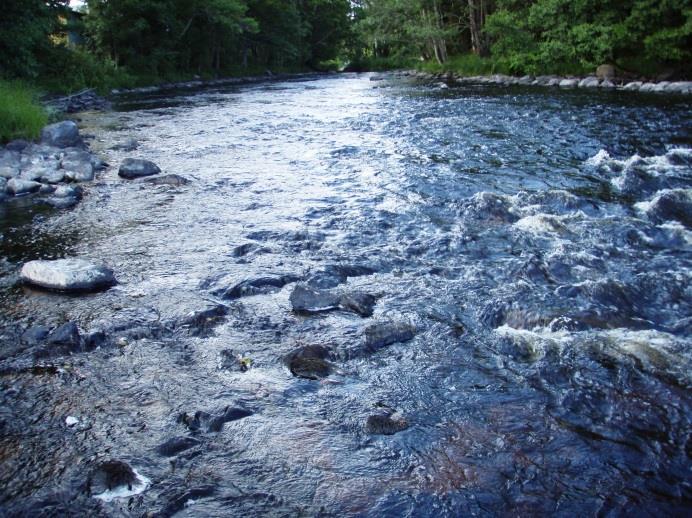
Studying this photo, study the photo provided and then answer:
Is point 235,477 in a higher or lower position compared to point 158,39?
lower

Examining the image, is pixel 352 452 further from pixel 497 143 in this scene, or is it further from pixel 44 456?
pixel 497 143

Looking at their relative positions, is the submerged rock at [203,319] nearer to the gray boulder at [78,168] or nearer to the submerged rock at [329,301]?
the submerged rock at [329,301]

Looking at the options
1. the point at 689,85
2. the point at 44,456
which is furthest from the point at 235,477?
the point at 689,85

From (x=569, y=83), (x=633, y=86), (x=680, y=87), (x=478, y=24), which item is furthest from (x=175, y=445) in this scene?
(x=478, y=24)

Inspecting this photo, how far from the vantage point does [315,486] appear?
3.02 meters

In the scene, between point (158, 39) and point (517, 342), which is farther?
point (158, 39)

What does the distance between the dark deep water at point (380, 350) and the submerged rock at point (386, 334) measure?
0.08m

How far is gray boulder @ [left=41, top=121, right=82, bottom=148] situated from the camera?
12.6 meters

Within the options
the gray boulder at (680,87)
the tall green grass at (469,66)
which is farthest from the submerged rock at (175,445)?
the tall green grass at (469,66)

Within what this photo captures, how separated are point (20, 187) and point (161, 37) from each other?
32.0 m

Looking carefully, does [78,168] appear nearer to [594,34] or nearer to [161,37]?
[594,34]

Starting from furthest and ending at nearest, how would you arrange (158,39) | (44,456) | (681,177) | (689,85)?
(158,39), (689,85), (681,177), (44,456)

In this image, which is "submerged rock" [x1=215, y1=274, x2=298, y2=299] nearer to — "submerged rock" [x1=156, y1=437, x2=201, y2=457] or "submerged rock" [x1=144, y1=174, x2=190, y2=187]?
"submerged rock" [x1=156, y1=437, x2=201, y2=457]

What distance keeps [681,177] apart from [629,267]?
409 centimetres
